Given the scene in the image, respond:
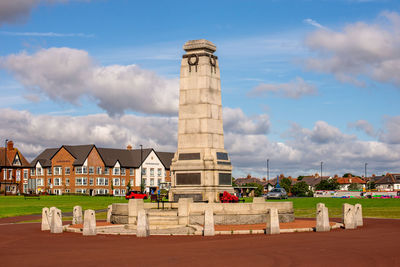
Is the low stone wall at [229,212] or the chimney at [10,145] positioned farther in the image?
the chimney at [10,145]

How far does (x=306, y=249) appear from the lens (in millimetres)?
18109

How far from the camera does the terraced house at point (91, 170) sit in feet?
389

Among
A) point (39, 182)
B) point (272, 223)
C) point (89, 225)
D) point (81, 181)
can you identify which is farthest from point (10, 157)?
point (272, 223)

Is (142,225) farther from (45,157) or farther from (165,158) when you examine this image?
(165,158)

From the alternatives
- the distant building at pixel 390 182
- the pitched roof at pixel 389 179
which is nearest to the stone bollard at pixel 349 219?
the distant building at pixel 390 182

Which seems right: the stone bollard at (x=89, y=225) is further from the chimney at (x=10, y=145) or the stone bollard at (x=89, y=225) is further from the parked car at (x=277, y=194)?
the chimney at (x=10, y=145)

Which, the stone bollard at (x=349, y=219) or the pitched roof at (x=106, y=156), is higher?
the pitched roof at (x=106, y=156)

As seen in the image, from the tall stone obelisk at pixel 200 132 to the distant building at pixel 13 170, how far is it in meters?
92.1

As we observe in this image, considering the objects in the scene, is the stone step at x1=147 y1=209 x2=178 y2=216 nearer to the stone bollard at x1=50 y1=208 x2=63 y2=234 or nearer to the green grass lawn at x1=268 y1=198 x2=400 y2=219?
the stone bollard at x1=50 y1=208 x2=63 y2=234

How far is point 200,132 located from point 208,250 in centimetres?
1491

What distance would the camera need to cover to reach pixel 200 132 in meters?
32.4

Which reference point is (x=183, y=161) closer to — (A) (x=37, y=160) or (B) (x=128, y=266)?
(B) (x=128, y=266)

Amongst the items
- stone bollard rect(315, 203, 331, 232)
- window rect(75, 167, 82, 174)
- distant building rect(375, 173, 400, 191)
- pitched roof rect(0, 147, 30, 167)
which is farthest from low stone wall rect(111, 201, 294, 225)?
distant building rect(375, 173, 400, 191)

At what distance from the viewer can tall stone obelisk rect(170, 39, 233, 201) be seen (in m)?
32.0
